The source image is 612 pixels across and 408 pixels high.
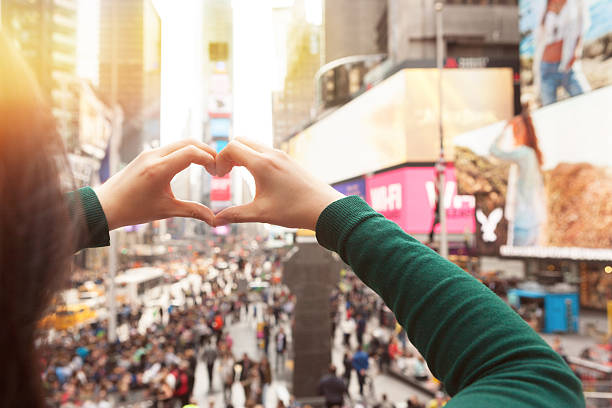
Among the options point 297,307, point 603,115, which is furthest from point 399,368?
point 603,115

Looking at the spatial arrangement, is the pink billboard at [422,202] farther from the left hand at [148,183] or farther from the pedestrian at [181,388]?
the left hand at [148,183]

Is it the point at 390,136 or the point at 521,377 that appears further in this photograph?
the point at 390,136

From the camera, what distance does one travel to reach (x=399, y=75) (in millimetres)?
28781

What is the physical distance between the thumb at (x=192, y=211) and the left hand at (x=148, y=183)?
0.5 inches

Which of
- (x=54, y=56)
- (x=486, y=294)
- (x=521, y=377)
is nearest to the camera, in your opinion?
(x=521, y=377)

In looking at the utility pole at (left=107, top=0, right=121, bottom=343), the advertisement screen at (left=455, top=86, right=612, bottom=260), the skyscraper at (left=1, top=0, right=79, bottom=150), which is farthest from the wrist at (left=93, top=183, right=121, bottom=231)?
the skyscraper at (left=1, top=0, right=79, bottom=150)

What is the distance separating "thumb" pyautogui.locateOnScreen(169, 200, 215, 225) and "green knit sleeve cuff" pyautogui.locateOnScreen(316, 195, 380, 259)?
1.12 feet

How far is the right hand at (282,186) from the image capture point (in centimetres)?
105

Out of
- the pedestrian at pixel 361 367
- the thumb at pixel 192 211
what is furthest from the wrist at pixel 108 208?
the pedestrian at pixel 361 367

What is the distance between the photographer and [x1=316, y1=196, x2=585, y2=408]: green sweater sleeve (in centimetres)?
71

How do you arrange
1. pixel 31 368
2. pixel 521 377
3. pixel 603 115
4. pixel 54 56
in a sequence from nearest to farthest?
pixel 31 368 → pixel 521 377 → pixel 603 115 → pixel 54 56

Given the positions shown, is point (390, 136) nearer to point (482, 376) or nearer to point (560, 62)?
point (560, 62)

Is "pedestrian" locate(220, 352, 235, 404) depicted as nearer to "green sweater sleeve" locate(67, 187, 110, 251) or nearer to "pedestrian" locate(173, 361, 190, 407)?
"pedestrian" locate(173, 361, 190, 407)

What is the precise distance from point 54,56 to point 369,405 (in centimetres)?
6843
